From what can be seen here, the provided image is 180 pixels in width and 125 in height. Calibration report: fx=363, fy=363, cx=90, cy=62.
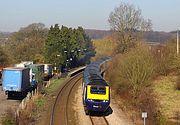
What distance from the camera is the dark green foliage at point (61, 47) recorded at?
67356 mm

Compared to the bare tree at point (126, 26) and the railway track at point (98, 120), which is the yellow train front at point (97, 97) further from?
the bare tree at point (126, 26)

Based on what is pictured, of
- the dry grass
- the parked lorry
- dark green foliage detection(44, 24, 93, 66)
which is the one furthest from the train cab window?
dark green foliage detection(44, 24, 93, 66)

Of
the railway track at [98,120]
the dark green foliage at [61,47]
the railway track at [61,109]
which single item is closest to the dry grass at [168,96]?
the railway track at [98,120]

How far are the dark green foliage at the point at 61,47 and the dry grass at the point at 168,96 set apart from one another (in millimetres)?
24247

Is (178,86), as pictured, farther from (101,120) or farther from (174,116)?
(101,120)

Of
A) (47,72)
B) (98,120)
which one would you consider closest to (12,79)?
(98,120)

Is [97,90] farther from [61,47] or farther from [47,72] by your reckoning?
[61,47]

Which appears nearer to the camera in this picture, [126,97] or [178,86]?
[126,97]

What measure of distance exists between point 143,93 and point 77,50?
48.5m

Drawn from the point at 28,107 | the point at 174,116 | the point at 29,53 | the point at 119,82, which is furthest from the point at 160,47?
the point at 29,53

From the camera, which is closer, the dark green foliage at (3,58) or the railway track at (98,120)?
the railway track at (98,120)

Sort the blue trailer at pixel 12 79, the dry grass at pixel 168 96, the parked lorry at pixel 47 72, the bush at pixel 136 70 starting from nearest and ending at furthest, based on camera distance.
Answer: the dry grass at pixel 168 96 → the bush at pixel 136 70 → the blue trailer at pixel 12 79 → the parked lorry at pixel 47 72

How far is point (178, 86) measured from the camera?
39969mm

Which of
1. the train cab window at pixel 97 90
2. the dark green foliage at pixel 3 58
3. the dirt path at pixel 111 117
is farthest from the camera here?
the dark green foliage at pixel 3 58
